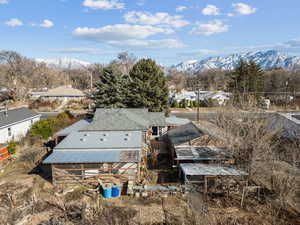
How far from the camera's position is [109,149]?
16.8 metres

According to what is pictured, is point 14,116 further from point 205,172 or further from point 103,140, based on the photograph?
point 205,172

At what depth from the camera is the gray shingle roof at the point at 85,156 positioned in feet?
48.4

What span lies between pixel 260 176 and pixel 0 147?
82.2 ft

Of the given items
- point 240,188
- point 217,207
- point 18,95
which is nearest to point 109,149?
point 217,207

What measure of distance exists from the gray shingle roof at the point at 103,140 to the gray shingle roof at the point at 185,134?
372 cm

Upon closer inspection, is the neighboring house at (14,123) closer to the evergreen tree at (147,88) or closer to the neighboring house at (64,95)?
the evergreen tree at (147,88)

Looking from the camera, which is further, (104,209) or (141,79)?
(141,79)

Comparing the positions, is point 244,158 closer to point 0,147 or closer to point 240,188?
point 240,188

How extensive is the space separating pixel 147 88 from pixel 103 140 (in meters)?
16.3

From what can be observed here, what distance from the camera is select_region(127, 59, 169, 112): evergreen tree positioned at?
107ft

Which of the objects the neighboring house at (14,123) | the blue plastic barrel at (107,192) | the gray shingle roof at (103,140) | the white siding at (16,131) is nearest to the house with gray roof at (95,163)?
the gray shingle roof at (103,140)

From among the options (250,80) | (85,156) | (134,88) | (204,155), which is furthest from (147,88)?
(250,80)

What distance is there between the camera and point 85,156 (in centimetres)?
1556

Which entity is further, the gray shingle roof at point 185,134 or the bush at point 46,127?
the bush at point 46,127
